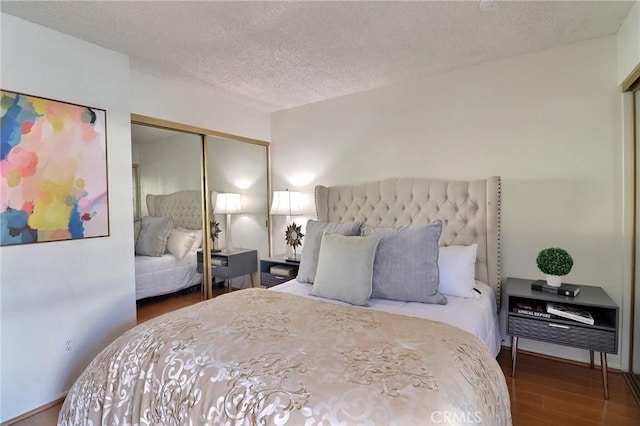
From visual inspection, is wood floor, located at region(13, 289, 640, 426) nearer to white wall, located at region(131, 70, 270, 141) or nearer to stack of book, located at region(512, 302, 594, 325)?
stack of book, located at region(512, 302, 594, 325)

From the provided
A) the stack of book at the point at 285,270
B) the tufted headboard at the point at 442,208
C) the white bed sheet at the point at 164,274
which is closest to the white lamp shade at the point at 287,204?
the tufted headboard at the point at 442,208

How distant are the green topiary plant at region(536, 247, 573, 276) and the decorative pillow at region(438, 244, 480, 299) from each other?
1.52ft

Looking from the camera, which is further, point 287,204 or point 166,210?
point 287,204

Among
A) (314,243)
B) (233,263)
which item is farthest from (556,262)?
(233,263)

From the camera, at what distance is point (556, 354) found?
101 inches

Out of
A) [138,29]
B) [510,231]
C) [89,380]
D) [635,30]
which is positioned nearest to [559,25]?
[635,30]

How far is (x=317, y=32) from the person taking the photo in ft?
7.22

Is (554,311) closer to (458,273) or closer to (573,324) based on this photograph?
(573,324)

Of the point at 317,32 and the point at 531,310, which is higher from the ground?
the point at 317,32

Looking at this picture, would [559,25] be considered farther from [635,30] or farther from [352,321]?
[352,321]

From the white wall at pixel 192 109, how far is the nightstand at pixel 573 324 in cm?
308

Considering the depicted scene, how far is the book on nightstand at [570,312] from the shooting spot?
2.08 meters

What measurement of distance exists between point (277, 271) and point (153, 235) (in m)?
1.20

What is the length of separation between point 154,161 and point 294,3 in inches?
71.3
